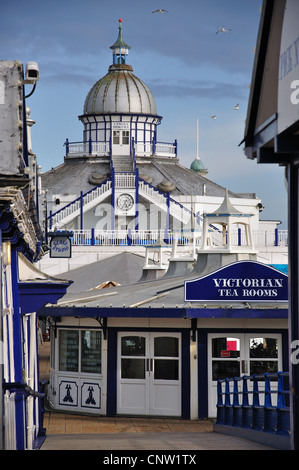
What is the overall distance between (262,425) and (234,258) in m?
9.03

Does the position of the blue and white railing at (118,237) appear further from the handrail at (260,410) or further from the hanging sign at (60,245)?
the handrail at (260,410)

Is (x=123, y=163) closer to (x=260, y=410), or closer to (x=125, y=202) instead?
(x=125, y=202)

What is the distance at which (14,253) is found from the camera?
12.1 meters

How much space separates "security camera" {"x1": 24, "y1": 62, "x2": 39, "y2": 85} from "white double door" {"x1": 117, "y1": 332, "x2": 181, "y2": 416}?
10.3 meters

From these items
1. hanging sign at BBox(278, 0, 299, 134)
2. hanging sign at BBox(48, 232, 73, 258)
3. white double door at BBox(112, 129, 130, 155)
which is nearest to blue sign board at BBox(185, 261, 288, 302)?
hanging sign at BBox(48, 232, 73, 258)

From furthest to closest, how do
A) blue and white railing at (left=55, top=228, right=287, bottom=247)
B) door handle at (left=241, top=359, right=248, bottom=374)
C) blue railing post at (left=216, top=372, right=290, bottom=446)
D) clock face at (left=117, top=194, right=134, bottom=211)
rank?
clock face at (left=117, top=194, right=134, bottom=211) < blue and white railing at (left=55, top=228, right=287, bottom=247) < door handle at (left=241, top=359, right=248, bottom=374) < blue railing post at (left=216, top=372, right=290, bottom=446)

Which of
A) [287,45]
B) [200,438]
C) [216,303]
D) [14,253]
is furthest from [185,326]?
[287,45]

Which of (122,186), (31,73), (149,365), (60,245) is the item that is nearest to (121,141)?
(122,186)

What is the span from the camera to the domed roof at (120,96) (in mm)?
69875

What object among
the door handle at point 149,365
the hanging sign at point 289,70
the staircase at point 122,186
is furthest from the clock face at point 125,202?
the hanging sign at point 289,70

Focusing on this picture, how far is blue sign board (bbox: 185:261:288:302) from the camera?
768 inches

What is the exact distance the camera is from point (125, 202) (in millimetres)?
62000

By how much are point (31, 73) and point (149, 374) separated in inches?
419

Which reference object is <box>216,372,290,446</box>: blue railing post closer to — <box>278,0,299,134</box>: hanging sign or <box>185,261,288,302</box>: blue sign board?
<box>185,261,288,302</box>: blue sign board
